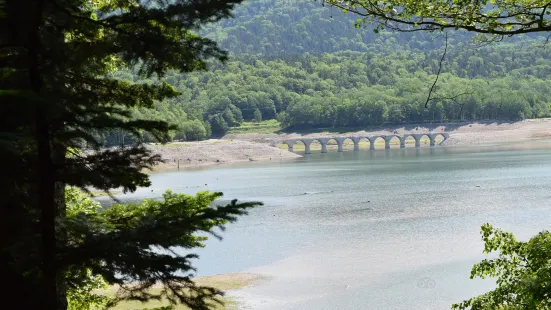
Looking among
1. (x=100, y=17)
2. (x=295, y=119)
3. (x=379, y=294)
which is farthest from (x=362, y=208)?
(x=295, y=119)

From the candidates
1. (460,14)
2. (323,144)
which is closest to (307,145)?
(323,144)

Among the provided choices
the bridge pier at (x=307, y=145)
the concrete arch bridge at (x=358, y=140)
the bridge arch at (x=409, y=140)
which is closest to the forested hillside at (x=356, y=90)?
the bridge arch at (x=409, y=140)

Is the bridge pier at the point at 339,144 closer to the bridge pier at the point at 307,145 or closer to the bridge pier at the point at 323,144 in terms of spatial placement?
the bridge pier at the point at 323,144

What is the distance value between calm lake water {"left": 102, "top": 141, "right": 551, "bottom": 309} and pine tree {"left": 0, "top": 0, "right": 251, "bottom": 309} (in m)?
15.1

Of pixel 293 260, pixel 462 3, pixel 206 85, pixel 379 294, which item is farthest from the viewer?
pixel 206 85

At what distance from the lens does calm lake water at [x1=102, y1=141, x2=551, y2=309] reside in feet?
63.9

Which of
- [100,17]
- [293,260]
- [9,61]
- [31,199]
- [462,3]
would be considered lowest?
[293,260]

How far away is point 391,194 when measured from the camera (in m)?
42.4

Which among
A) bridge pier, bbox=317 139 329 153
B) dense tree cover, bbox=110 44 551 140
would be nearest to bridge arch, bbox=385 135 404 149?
dense tree cover, bbox=110 44 551 140

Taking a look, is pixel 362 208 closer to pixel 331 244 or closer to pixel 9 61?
pixel 331 244

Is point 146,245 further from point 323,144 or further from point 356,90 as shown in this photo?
point 356,90

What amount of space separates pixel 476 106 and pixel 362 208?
86.9 metres

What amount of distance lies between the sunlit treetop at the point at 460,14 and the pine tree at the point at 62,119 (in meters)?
2.90

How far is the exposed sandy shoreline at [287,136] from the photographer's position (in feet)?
300
